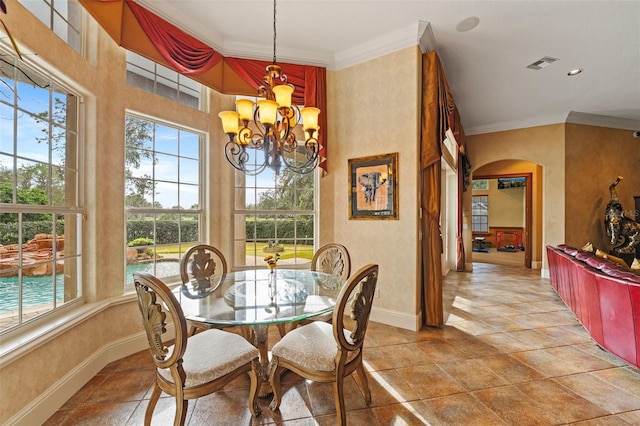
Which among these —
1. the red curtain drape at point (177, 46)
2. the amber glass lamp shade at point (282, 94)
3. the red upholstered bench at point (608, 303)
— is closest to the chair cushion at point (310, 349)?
the amber glass lamp shade at point (282, 94)

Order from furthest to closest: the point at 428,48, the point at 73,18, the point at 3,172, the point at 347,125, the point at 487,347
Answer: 1. the point at 347,125
2. the point at 428,48
3. the point at 487,347
4. the point at 73,18
5. the point at 3,172

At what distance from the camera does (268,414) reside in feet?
5.87

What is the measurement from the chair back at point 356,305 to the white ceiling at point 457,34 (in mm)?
2554

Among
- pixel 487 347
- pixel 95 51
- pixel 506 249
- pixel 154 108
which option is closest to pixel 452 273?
pixel 487 347

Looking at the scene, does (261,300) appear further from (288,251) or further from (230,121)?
(288,251)

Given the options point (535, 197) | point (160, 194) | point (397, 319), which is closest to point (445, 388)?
point (397, 319)

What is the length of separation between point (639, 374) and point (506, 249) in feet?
28.1

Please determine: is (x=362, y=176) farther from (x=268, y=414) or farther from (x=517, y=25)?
(x=268, y=414)

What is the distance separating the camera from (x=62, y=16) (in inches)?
82.4

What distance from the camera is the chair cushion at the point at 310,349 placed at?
1635mm

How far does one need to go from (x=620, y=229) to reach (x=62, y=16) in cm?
873

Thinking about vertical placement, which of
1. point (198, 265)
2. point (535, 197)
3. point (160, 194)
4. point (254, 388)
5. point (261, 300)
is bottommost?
point (254, 388)

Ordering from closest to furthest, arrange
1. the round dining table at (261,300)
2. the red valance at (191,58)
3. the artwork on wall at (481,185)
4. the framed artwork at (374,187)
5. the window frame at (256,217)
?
the round dining table at (261,300) < the red valance at (191,58) < the framed artwork at (374,187) < the window frame at (256,217) < the artwork on wall at (481,185)

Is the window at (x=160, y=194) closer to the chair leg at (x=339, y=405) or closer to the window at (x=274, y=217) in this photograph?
the window at (x=274, y=217)
